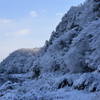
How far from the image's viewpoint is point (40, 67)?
49094 mm

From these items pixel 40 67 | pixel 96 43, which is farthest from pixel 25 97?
pixel 40 67

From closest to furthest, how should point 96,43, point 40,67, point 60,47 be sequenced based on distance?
point 96,43, point 60,47, point 40,67

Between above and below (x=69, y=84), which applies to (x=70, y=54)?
above

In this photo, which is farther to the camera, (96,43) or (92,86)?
(96,43)

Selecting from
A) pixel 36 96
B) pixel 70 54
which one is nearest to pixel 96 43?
pixel 70 54

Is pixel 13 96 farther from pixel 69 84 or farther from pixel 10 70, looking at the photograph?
pixel 10 70

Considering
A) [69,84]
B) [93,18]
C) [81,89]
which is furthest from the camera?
[93,18]

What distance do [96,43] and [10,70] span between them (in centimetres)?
9780

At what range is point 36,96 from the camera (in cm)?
1287

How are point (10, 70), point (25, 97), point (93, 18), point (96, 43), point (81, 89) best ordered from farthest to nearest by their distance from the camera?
point (10, 70) → point (93, 18) → point (96, 43) → point (81, 89) → point (25, 97)

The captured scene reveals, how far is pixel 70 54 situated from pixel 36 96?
17715 millimetres

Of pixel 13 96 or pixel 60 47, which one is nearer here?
pixel 13 96

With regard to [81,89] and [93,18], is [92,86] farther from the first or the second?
[93,18]

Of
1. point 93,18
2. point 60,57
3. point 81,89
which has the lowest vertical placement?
point 81,89
